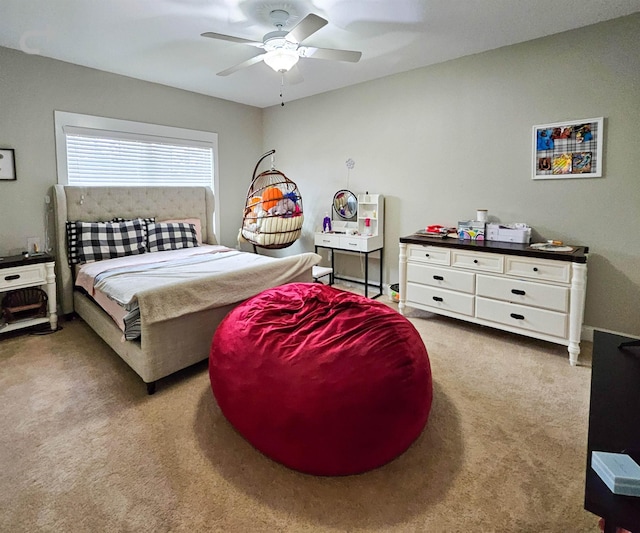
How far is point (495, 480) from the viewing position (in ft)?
5.72

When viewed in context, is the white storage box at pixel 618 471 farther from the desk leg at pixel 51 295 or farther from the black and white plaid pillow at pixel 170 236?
the black and white plaid pillow at pixel 170 236

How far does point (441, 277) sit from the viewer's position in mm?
3527

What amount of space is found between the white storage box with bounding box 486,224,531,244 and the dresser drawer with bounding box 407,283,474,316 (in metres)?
0.59

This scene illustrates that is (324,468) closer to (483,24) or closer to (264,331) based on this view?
(264,331)

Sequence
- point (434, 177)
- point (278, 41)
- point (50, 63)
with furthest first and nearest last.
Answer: point (434, 177)
point (50, 63)
point (278, 41)

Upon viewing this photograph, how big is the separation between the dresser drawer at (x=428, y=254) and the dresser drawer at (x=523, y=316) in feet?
1.51

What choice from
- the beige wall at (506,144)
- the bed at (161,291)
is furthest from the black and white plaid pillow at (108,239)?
the beige wall at (506,144)

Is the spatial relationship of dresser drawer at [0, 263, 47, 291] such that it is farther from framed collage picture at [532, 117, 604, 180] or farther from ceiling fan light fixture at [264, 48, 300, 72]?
framed collage picture at [532, 117, 604, 180]

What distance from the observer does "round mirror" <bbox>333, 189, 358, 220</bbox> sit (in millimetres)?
4734

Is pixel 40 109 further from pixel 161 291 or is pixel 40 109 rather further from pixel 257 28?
pixel 161 291

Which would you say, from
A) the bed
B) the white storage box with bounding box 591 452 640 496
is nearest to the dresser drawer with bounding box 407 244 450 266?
the bed

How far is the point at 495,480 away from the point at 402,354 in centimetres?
68

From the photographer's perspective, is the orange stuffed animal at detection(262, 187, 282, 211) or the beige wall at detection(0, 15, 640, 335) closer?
the beige wall at detection(0, 15, 640, 335)

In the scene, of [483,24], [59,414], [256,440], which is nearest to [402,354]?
[256,440]
